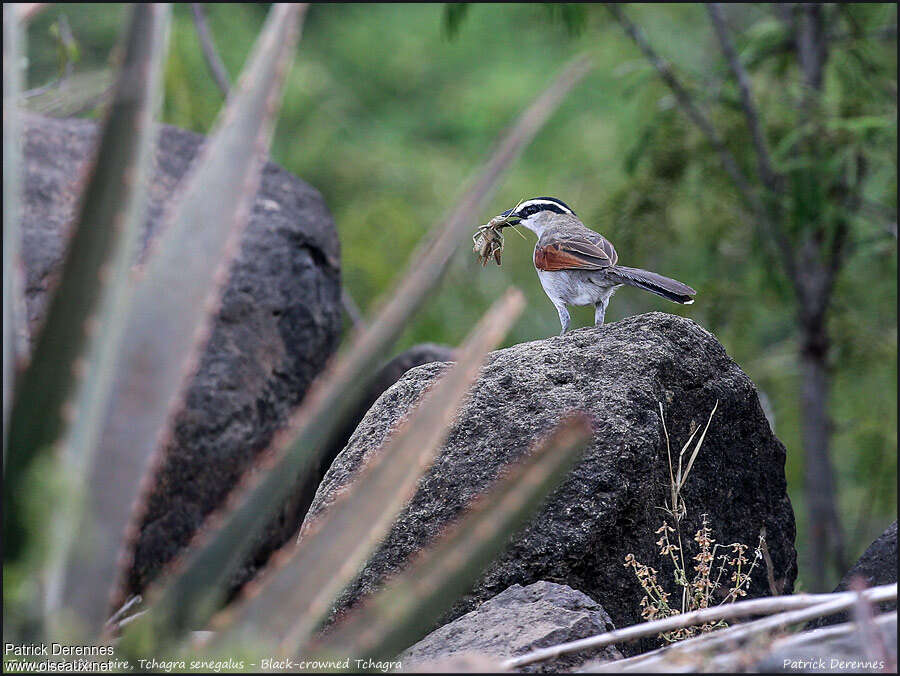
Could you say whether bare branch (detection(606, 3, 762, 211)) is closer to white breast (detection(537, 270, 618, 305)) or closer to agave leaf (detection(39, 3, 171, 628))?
white breast (detection(537, 270, 618, 305))

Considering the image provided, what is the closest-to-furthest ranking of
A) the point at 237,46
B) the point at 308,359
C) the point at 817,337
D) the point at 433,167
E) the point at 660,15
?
the point at 308,359 → the point at 817,337 → the point at 433,167 → the point at 237,46 → the point at 660,15

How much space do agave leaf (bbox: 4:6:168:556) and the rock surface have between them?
423 cm

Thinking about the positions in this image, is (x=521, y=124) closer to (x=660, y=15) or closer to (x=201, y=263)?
(x=201, y=263)

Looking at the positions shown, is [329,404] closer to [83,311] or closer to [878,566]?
[83,311]

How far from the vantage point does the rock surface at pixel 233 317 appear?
5945 millimetres

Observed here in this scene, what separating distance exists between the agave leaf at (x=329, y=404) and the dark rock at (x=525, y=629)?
1128mm

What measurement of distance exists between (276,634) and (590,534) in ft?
6.79

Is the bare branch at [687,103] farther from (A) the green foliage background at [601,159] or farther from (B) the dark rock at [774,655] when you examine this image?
(B) the dark rock at [774,655]

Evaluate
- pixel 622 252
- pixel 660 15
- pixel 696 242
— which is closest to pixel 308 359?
pixel 622 252

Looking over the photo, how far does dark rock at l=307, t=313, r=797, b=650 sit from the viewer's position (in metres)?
3.50

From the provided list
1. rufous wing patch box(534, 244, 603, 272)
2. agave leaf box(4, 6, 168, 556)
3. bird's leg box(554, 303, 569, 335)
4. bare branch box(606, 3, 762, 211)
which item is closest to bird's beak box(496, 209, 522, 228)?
rufous wing patch box(534, 244, 603, 272)

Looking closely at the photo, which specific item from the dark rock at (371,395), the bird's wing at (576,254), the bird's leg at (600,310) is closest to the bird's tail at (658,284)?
the bird's wing at (576,254)

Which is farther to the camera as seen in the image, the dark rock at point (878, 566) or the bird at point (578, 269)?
the bird at point (578, 269)

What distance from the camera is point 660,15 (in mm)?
19000
